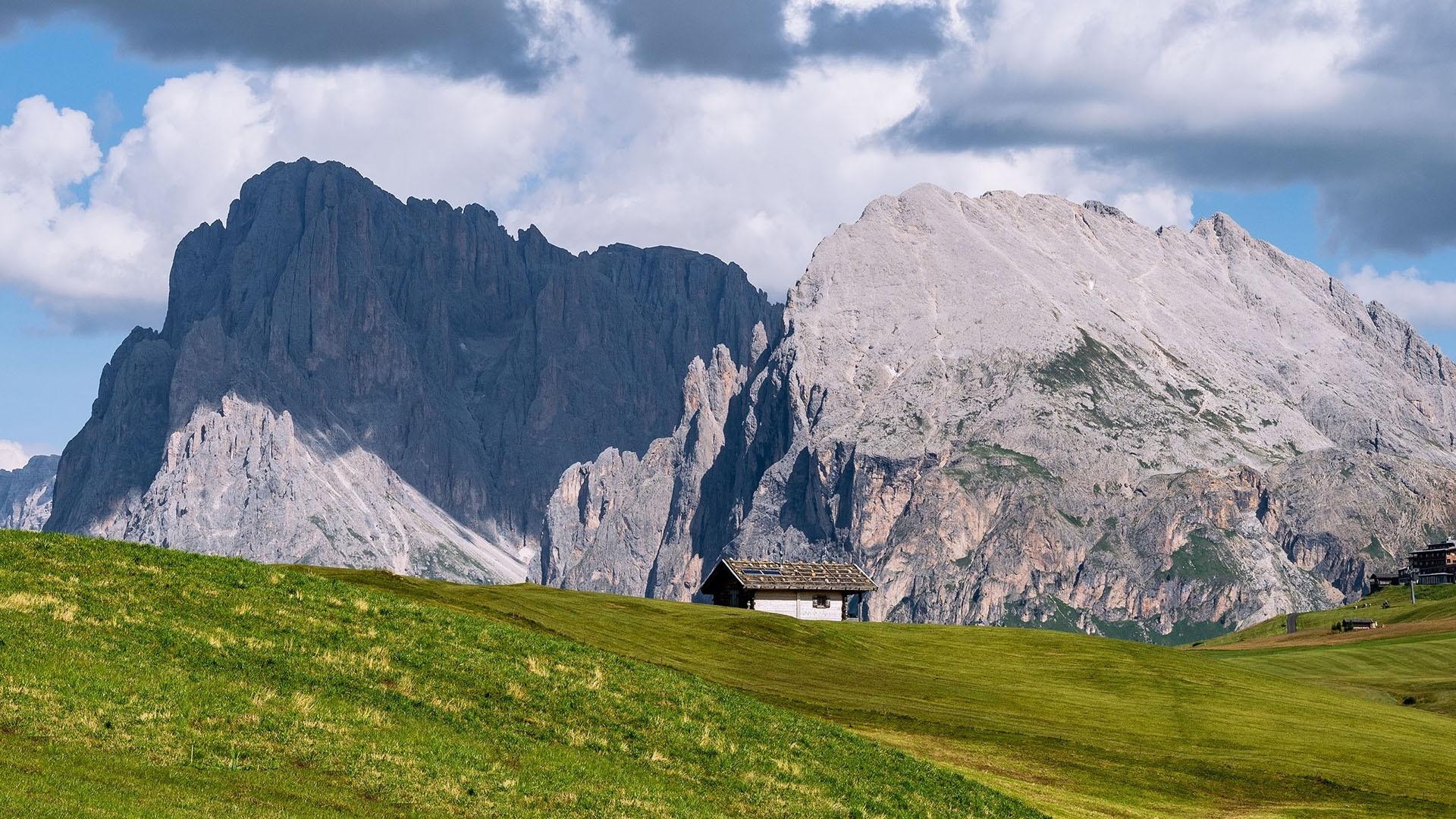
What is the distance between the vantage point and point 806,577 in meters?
125

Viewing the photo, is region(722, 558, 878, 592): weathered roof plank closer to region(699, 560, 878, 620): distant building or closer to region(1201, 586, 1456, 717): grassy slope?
region(699, 560, 878, 620): distant building

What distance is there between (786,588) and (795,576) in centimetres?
257

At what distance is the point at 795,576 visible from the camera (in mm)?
124938

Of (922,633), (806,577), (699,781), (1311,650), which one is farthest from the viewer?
(1311,650)

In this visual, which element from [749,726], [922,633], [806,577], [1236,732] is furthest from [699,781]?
[806,577]

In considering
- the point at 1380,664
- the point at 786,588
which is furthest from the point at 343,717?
the point at 1380,664

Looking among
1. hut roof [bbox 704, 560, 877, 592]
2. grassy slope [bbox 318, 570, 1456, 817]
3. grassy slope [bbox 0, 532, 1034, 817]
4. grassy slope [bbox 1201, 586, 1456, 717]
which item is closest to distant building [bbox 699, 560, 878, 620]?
hut roof [bbox 704, 560, 877, 592]

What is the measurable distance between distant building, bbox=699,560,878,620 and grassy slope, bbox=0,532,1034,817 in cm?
7241

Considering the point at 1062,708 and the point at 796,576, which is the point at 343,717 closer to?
the point at 1062,708

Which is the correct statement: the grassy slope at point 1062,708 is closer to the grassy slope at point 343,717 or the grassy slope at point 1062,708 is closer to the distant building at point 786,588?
the grassy slope at point 343,717

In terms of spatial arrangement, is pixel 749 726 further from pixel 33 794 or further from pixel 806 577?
pixel 806 577

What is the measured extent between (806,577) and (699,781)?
3474 inches

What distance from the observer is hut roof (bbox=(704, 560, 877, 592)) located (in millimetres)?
122625

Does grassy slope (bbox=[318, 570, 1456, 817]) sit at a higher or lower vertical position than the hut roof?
lower
